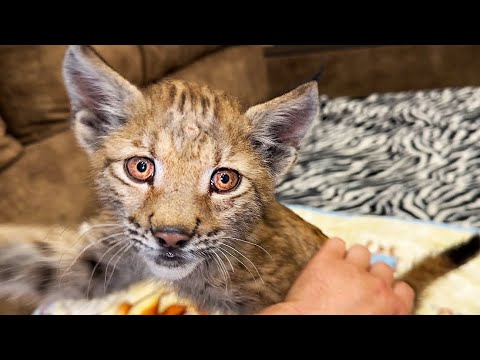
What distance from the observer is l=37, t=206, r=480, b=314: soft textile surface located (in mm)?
617

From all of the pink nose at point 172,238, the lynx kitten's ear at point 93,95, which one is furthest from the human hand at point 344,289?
the lynx kitten's ear at point 93,95

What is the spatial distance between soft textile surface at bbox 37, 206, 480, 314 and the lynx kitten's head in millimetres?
121

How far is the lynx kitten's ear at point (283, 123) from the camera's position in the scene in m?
0.54

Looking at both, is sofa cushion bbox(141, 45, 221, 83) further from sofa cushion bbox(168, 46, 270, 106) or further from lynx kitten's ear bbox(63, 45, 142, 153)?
lynx kitten's ear bbox(63, 45, 142, 153)

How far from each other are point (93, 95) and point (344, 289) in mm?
362

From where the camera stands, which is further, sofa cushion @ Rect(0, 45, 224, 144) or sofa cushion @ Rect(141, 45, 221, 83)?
sofa cushion @ Rect(141, 45, 221, 83)

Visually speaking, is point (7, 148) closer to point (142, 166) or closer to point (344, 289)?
point (142, 166)

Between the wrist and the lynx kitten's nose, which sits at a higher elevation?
the lynx kitten's nose

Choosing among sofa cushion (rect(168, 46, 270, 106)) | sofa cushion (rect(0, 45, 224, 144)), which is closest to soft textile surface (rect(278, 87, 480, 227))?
sofa cushion (rect(168, 46, 270, 106))

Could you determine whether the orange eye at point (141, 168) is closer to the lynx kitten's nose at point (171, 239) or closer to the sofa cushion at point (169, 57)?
the lynx kitten's nose at point (171, 239)

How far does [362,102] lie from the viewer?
1.42 meters

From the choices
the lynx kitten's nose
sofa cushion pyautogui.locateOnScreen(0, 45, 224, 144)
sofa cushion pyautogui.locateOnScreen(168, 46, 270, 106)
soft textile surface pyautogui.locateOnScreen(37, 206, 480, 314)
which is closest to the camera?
the lynx kitten's nose
